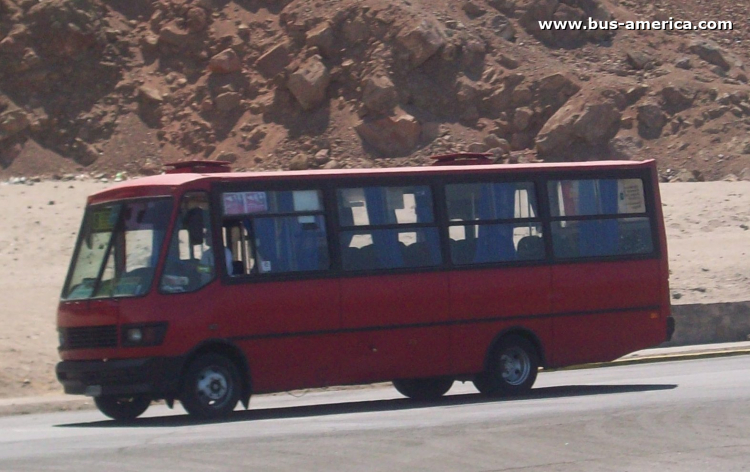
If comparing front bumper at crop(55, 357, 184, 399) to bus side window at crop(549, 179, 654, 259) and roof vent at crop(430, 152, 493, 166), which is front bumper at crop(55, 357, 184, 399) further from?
bus side window at crop(549, 179, 654, 259)

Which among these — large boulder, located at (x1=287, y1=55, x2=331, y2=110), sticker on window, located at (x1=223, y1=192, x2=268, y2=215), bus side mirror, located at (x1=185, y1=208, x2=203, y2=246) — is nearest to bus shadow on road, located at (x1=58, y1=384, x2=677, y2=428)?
bus side mirror, located at (x1=185, y1=208, x2=203, y2=246)

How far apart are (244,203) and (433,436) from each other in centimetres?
402

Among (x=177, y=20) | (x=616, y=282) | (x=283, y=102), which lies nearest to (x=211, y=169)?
(x=616, y=282)

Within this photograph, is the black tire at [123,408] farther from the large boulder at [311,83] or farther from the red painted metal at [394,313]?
the large boulder at [311,83]

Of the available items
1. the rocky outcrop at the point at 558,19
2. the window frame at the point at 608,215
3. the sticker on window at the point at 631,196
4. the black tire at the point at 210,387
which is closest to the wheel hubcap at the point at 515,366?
the window frame at the point at 608,215

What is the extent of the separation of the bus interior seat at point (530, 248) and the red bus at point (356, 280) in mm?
21

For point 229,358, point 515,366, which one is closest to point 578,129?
point 515,366

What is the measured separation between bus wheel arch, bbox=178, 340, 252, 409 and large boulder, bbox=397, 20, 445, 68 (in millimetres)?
31627

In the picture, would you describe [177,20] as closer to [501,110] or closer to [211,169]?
[501,110]

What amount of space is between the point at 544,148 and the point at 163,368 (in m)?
31.8

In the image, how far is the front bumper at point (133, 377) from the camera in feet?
42.1

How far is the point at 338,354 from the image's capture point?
14.1 metres

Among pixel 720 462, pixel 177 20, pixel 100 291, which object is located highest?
pixel 177 20

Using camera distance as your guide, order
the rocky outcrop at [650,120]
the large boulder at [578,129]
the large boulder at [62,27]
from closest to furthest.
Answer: the large boulder at [578,129]
the large boulder at [62,27]
the rocky outcrop at [650,120]
